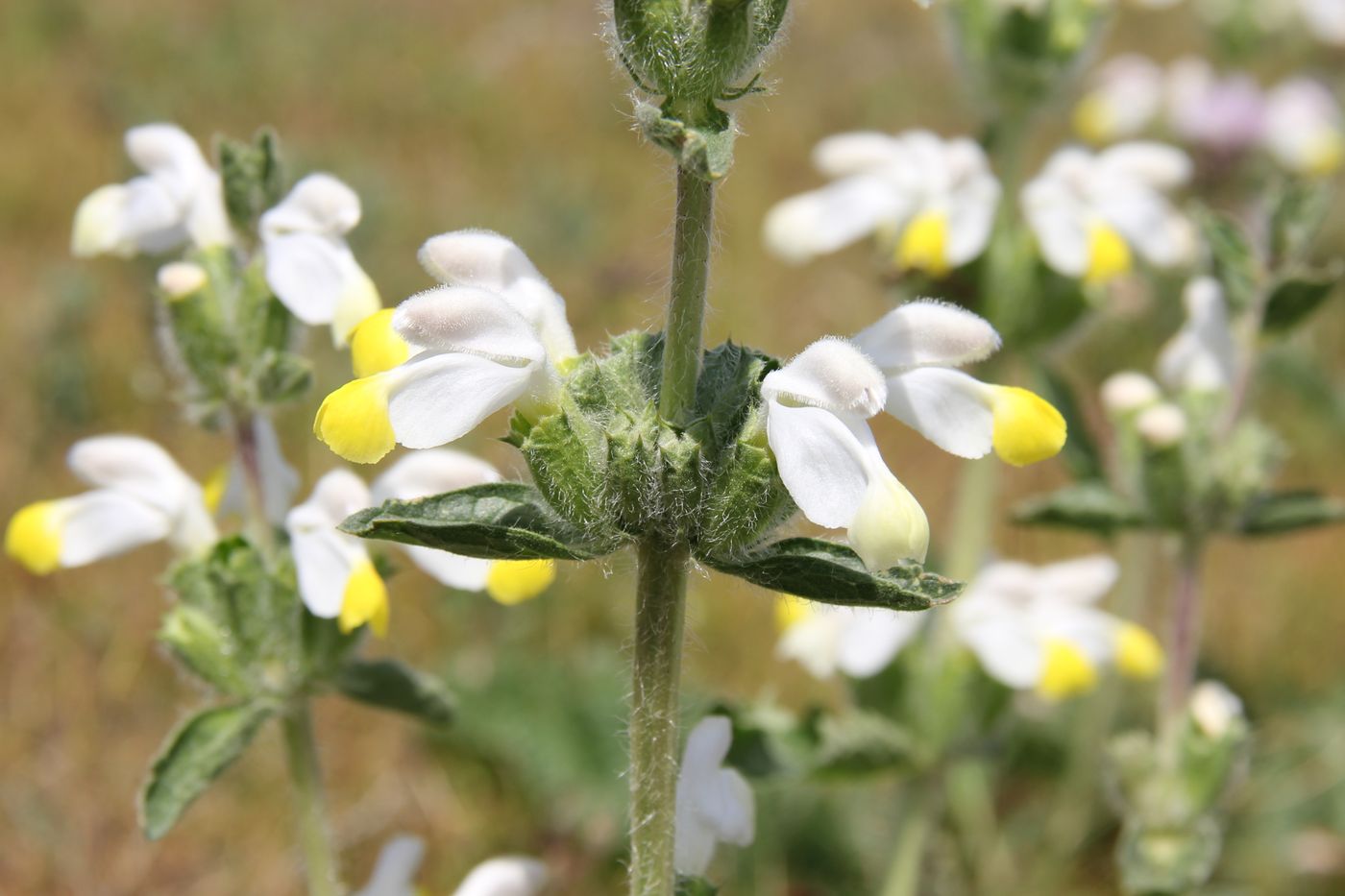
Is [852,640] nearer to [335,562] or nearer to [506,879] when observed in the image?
[506,879]

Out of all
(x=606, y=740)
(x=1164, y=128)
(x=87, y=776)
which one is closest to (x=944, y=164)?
(x=606, y=740)

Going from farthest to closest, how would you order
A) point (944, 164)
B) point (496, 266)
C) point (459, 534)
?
point (944, 164) < point (496, 266) < point (459, 534)

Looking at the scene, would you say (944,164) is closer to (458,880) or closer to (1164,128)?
(458,880)


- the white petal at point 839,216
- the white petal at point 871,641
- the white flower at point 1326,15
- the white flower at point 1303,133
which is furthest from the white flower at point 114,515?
the white flower at point 1326,15

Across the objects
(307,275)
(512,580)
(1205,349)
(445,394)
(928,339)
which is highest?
(1205,349)

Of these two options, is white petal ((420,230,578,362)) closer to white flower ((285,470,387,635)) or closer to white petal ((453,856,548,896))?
white flower ((285,470,387,635))

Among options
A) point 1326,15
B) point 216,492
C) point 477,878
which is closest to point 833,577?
point 477,878

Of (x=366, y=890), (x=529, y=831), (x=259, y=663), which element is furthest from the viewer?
(x=529, y=831)
